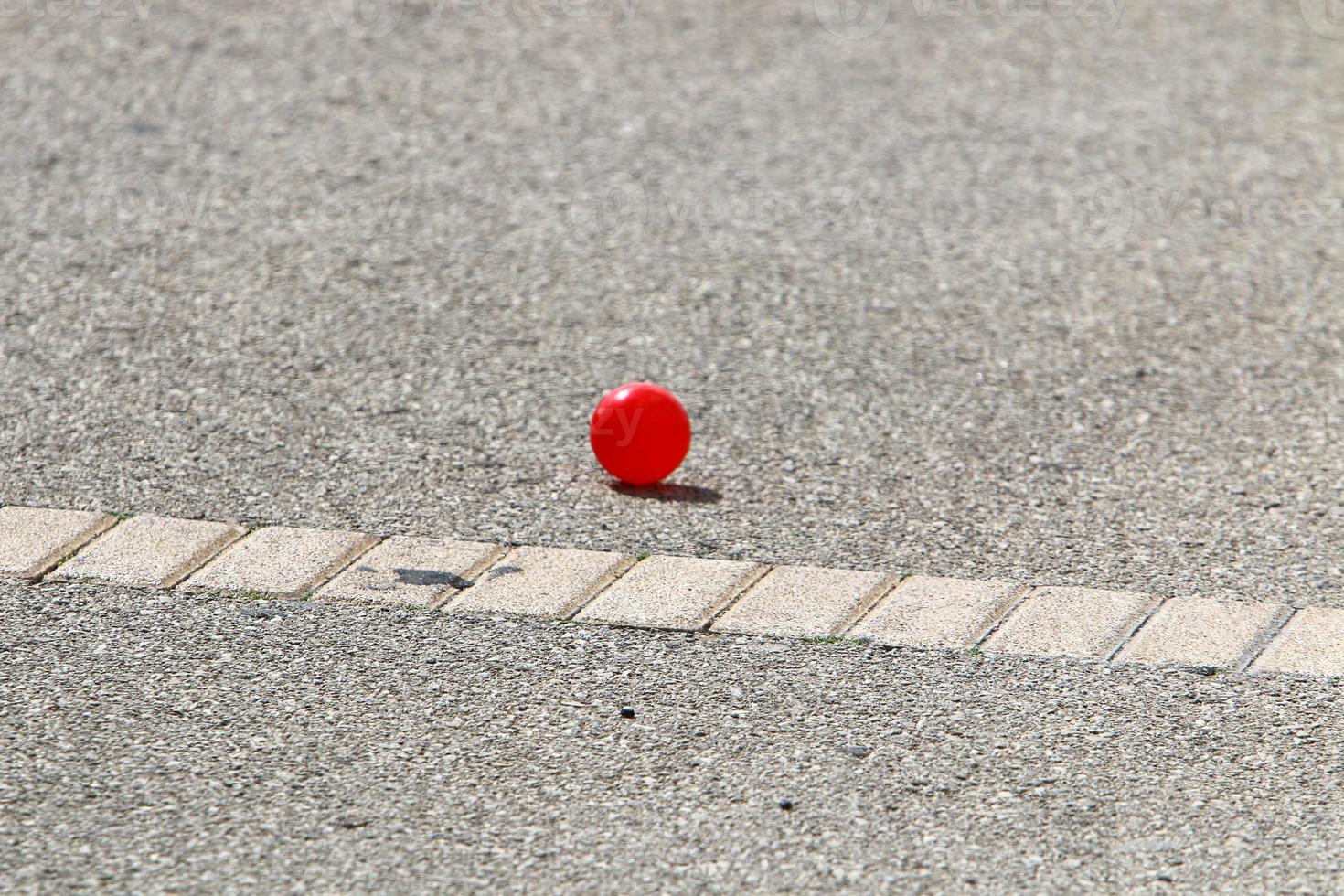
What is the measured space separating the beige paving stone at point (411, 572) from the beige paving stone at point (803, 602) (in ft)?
2.01

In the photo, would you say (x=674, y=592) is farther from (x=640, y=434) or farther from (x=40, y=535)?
(x=40, y=535)

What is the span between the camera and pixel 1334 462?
4.41 m

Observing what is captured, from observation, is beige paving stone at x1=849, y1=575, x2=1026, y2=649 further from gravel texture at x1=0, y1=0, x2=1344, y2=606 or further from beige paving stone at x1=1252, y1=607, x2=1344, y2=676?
beige paving stone at x1=1252, y1=607, x2=1344, y2=676

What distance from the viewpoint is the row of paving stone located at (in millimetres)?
3359

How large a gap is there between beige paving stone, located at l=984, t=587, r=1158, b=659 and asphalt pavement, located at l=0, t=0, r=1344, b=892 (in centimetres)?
10

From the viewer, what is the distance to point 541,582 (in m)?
3.57

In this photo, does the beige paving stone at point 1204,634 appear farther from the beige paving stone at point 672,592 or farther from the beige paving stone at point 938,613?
the beige paving stone at point 672,592

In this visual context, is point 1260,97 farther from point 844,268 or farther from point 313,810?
point 313,810

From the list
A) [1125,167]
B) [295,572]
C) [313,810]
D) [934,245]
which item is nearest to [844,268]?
[934,245]

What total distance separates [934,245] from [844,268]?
49 centimetres

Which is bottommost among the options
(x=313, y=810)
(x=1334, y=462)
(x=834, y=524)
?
(x=1334, y=462)

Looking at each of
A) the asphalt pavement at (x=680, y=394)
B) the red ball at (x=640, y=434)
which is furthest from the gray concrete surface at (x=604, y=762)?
the red ball at (x=640, y=434)

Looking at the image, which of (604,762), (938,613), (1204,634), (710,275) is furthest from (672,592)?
(710,275)

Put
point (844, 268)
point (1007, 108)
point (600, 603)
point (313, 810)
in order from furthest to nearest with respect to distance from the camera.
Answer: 1. point (1007, 108)
2. point (844, 268)
3. point (600, 603)
4. point (313, 810)
